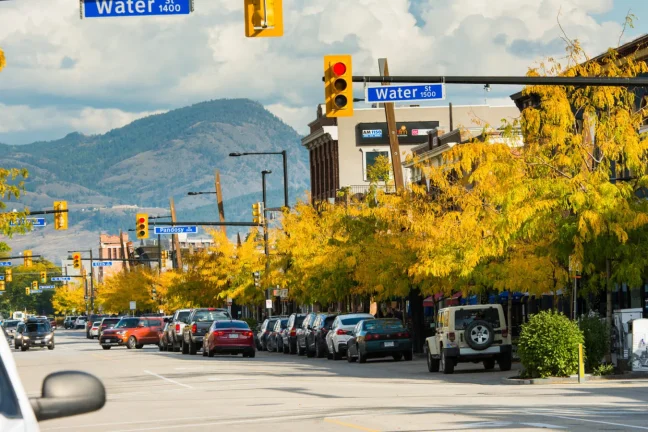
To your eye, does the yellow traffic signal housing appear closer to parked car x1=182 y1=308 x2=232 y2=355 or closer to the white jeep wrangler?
the white jeep wrangler

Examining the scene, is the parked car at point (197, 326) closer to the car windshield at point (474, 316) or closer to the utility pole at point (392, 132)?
the utility pole at point (392, 132)

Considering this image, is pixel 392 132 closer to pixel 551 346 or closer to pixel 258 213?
pixel 551 346

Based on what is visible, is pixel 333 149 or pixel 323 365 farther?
pixel 333 149

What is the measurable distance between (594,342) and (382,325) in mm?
14910

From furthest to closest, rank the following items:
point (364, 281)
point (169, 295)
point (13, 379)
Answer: point (169, 295) < point (364, 281) < point (13, 379)

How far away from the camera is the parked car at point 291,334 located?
188ft

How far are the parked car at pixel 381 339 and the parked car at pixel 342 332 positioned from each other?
2750 millimetres

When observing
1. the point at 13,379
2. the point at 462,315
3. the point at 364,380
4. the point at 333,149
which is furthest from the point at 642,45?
the point at 333,149

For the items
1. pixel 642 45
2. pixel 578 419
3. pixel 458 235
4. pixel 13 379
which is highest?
pixel 642 45

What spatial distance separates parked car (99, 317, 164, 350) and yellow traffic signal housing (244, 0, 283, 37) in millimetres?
57469

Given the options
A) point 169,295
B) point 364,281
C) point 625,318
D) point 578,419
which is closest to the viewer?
point 578,419

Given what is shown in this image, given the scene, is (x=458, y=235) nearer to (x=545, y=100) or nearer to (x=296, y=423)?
(x=545, y=100)

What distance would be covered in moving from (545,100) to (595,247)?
403cm

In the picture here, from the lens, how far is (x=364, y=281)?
163 ft
